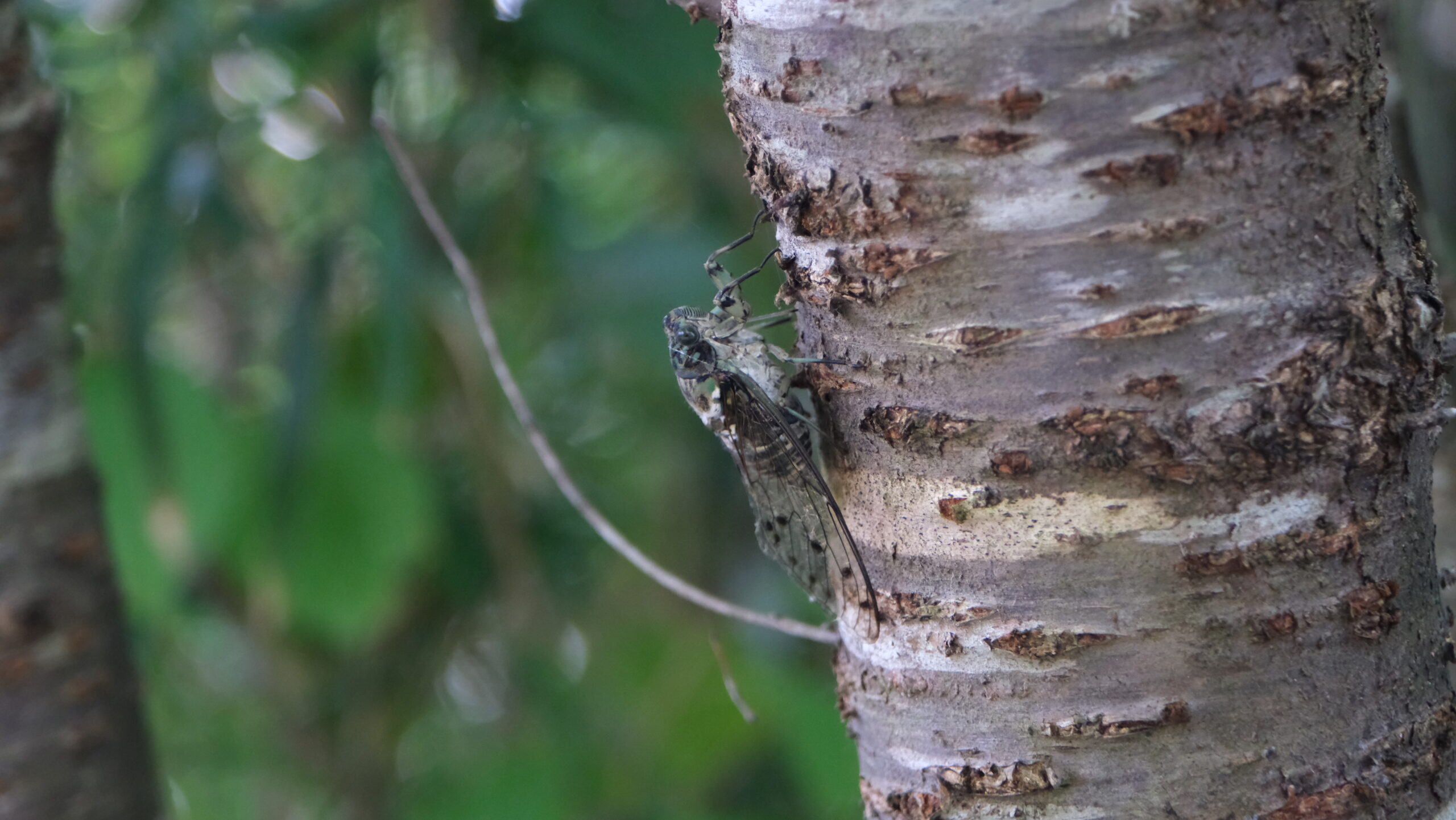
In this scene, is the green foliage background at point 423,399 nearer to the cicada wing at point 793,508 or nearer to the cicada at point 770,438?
the cicada at point 770,438

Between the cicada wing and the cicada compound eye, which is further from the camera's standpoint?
the cicada compound eye

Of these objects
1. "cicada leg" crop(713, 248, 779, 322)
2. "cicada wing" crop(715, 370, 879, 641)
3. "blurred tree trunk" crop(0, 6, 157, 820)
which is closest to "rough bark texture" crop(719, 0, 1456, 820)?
"cicada wing" crop(715, 370, 879, 641)

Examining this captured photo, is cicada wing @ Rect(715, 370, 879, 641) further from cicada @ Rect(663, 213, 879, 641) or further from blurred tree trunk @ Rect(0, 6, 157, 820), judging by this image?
blurred tree trunk @ Rect(0, 6, 157, 820)

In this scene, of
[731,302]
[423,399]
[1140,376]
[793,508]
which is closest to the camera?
[1140,376]

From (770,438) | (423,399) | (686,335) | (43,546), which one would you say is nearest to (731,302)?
(686,335)

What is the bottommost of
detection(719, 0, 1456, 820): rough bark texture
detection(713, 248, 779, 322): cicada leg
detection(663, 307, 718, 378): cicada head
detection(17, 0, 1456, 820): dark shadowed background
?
detection(17, 0, 1456, 820): dark shadowed background

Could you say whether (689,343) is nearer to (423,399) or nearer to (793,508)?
(793,508)

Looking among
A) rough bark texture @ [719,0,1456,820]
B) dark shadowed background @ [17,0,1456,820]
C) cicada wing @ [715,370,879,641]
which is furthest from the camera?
dark shadowed background @ [17,0,1456,820]
